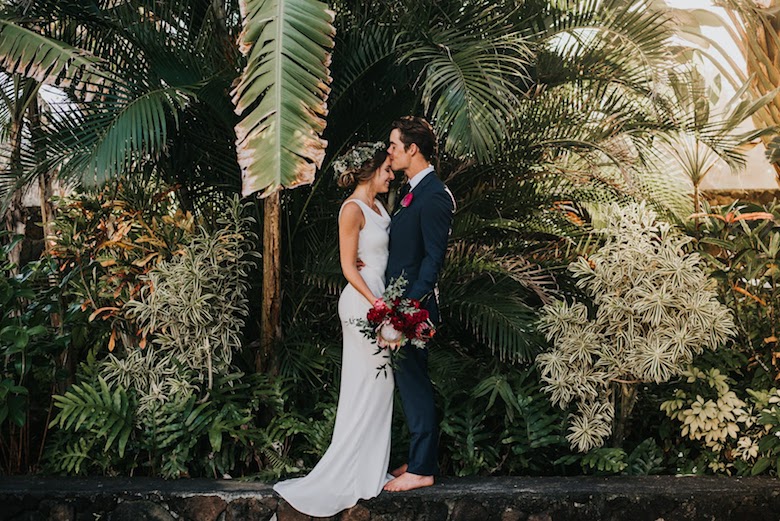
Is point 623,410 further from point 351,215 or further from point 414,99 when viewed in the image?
point 414,99

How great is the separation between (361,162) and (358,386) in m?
1.11

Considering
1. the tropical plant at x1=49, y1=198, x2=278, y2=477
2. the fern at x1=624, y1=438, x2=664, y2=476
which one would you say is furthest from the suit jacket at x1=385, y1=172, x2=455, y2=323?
the fern at x1=624, y1=438, x2=664, y2=476

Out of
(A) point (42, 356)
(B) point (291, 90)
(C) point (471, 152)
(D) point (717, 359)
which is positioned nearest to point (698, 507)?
(D) point (717, 359)

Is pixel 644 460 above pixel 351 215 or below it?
below

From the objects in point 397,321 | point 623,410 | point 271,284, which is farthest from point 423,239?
point 623,410

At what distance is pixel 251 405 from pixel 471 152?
1.87 meters

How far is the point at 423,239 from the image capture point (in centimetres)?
441

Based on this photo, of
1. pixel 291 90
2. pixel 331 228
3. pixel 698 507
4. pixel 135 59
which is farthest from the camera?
pixel 331 228

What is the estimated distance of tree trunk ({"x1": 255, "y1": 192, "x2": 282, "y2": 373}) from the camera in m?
5.02

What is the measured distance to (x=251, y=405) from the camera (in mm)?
5012

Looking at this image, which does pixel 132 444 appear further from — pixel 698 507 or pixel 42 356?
pixel 698 507

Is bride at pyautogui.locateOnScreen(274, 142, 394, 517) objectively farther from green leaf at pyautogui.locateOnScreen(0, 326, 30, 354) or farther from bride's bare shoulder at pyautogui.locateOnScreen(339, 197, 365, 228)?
green leaf at pyautogui.locateOnScreen(0, 326, 30, 354)

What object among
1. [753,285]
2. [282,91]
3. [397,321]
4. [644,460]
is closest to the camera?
[282,91]

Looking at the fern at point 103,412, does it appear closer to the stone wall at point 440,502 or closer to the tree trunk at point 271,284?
the stone wall at point 440,502
